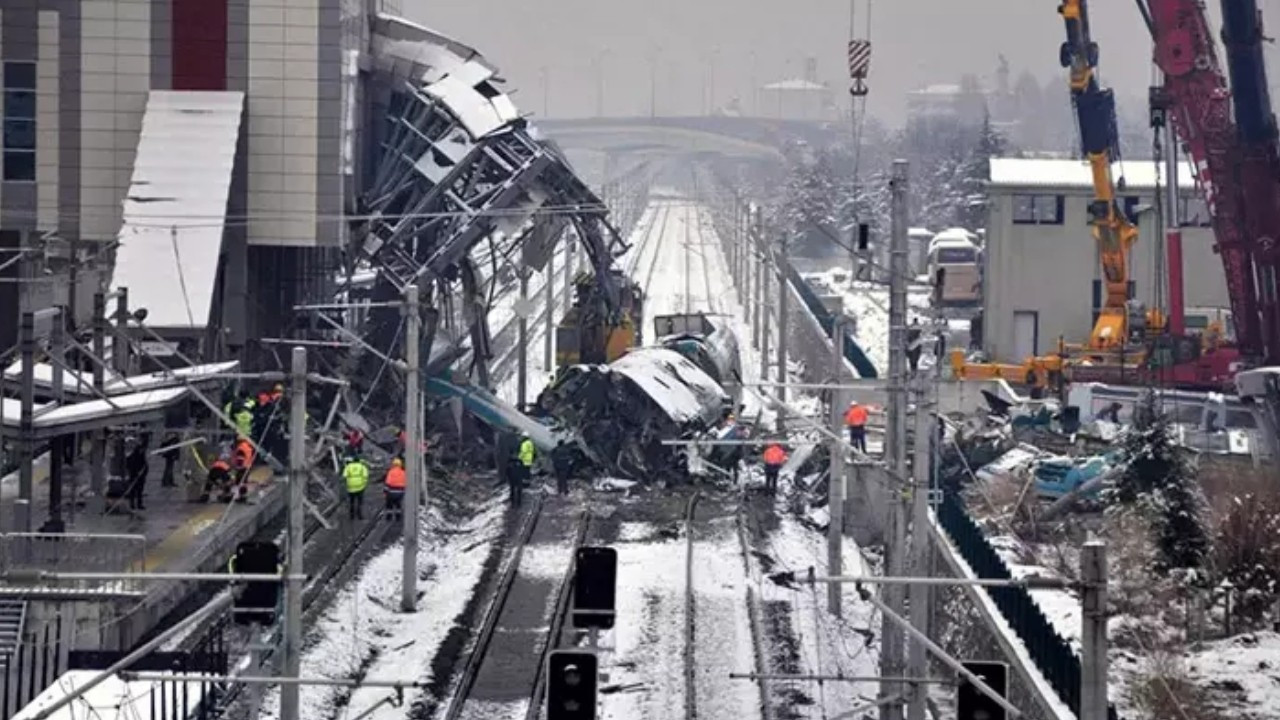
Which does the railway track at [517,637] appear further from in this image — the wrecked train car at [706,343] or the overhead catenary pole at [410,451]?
the wrecked train car at [706,343]

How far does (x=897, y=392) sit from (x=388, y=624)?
27.6ft

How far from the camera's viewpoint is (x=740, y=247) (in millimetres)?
87500

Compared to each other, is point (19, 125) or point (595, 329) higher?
point (19, 125)

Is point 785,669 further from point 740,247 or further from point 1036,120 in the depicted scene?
point 1036,120

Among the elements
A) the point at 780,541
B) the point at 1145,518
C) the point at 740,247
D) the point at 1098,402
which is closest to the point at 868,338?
the point at 740,247

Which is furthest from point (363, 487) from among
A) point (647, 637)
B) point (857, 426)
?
point (647, 637)

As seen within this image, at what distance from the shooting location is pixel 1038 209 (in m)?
58.7

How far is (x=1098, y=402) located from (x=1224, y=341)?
6.76 m

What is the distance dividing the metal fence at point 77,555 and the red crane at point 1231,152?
904 inches

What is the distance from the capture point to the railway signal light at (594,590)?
17.4m

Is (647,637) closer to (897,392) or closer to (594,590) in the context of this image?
(897,392)

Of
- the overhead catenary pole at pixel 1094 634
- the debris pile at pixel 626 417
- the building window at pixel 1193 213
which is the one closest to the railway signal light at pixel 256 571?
the overhead catenary pole at pixel 1094 634

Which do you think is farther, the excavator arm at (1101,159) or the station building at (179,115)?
the excavator arm at (1101,159)

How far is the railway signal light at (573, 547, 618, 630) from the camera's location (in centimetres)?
1736
